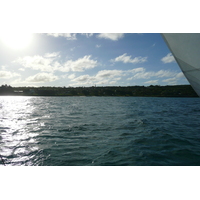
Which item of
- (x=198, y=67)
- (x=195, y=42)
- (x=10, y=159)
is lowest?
(x=10, y=159)

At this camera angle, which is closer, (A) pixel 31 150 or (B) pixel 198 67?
(B) pixel 198 67

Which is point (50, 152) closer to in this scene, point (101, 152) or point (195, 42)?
point (101, 152)

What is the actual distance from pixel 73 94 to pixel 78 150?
176 meters

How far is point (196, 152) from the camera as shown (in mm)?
8391

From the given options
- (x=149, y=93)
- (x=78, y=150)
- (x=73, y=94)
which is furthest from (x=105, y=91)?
(x=78, y=150)

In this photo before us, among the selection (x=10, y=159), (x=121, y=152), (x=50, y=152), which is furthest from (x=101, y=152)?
(x=10, y=159)

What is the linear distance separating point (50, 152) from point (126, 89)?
17590 centimetres

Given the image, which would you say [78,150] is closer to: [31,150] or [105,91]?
[31,150]

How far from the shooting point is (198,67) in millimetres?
5824
